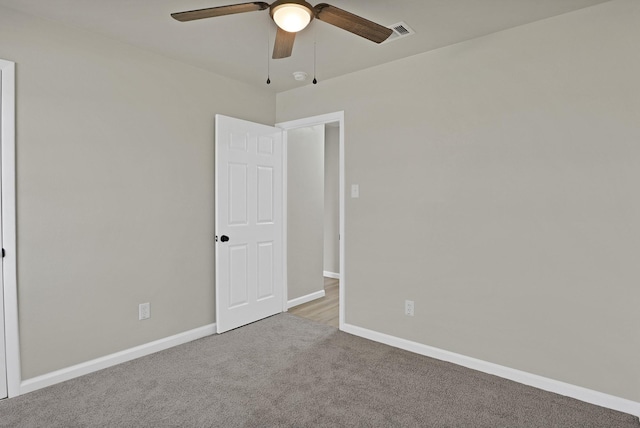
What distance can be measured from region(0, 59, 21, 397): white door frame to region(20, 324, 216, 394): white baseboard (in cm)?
11

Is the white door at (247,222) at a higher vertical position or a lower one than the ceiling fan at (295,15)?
lower

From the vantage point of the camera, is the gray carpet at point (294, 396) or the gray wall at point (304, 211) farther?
the gray wall at point (304, 211)

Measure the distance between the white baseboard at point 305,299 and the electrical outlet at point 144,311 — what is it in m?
1.64

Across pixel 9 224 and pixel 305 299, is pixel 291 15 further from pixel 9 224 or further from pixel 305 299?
pixel 305 299

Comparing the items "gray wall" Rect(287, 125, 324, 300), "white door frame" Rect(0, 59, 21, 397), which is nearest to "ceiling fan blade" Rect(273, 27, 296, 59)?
"white door frame" Rect(0, 59, 21, 397)

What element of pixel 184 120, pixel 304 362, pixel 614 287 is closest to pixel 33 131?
pixel 184 120

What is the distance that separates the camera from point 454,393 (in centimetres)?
241

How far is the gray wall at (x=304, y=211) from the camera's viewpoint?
170 inches

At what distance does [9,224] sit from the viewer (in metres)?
2.31

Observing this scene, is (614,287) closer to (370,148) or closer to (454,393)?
(454,393)

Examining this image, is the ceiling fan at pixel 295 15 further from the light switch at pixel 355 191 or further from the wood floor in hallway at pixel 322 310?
the wood floor in hallway at pixel 322 310

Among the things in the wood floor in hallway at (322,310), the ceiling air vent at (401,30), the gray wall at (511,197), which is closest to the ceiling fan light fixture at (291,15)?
the ceiling air vent at (401,30)

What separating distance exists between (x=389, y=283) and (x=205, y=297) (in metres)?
1.74

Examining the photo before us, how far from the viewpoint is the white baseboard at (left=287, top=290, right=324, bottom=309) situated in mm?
4316
